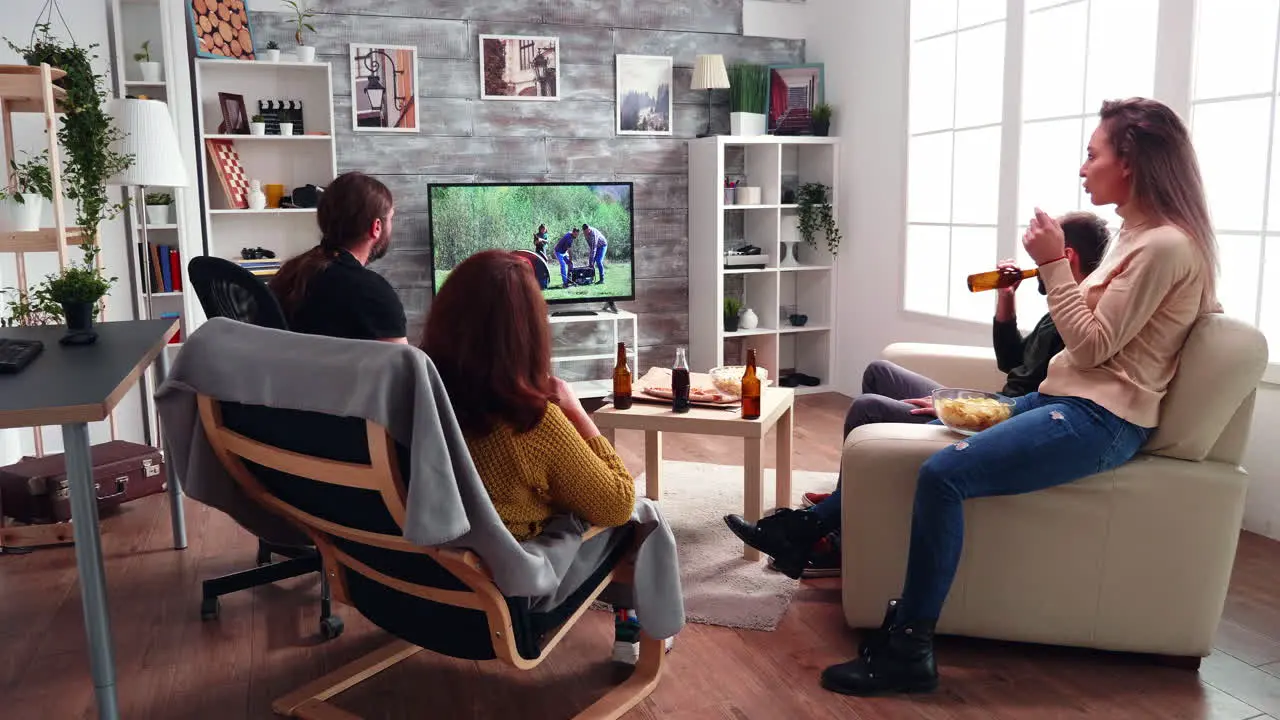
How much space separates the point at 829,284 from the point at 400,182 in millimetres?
2485

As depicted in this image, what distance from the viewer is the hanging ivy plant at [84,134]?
3.59 meters

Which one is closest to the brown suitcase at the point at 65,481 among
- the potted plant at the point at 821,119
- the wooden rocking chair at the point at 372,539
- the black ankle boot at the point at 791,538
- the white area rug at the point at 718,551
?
the wooden rocking chair at the point at 372,539

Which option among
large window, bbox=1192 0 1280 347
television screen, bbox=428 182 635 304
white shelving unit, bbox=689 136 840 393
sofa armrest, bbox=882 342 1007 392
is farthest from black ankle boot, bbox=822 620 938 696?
white shelving unit, bbox=689 136 840 393

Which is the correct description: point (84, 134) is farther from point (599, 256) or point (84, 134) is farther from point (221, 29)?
point (599, 256)

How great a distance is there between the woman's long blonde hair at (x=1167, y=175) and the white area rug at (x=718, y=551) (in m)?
1.37

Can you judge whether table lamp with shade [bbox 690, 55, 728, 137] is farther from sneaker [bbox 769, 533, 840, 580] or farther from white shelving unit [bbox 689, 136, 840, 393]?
sneaker [bbox 769, 533, 840, 580]

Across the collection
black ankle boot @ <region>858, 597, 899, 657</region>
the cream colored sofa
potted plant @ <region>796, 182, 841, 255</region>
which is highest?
potted plant @ <region>796, 182, 841, 255</region>

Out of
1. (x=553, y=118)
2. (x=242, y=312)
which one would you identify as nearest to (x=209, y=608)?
(x=242, y=312)

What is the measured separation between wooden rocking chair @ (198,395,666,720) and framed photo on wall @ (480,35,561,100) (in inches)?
144

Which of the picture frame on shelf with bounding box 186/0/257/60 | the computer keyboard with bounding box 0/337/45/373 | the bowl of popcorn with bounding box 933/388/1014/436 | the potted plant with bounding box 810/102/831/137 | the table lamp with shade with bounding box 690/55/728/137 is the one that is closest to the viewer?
the computer keyboard with bounding box 0/337/45/373

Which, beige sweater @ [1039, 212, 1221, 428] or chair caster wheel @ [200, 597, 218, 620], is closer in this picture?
beige sweater @ [1039, 212, 1221, 428]

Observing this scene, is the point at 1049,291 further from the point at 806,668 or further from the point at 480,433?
the point at 480,433

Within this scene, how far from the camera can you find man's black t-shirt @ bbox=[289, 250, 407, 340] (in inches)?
101

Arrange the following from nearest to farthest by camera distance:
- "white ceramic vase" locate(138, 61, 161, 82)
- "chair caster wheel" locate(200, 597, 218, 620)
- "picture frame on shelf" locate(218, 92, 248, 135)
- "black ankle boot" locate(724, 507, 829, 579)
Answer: "chair caster wheel" locate(200, 597, 218, 620) < "black ankle boot" locate(724, 507, 829, 579) < "white ceramic vase" locate(138, 61, 161, 82) < "picture frame on shelf" locate(218, 92, 248, 135)
